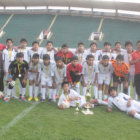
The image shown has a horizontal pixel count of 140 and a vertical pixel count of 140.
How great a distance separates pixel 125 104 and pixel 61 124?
1.60m

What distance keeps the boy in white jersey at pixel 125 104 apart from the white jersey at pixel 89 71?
2.70 ft

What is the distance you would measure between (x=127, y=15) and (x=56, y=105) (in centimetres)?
1550

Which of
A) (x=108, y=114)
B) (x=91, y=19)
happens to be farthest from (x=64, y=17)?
(x=108, y=114)

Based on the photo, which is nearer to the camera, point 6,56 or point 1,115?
point 1,115

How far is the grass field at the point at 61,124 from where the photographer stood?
3.16 meters

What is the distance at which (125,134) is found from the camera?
130 inches

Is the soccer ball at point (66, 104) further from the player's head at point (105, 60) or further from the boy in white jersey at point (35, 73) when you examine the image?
the player's head at point (105, 60)

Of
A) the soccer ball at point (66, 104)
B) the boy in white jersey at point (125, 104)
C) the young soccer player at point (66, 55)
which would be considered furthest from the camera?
the young soccer player at point (66, 55)

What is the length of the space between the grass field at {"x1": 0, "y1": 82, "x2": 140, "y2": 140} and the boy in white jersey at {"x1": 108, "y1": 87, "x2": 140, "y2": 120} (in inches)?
4.9

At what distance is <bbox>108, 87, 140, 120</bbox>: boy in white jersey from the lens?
14.0 ft

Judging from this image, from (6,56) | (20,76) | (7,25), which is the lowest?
(20,76)

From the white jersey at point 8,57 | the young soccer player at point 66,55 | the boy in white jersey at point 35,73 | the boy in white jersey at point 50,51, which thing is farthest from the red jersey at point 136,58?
the white jersey at point 8,57

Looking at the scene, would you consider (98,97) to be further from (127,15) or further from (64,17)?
(64,17)

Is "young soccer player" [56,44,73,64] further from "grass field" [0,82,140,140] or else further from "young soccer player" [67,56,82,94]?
"grass field" [0,82,140,140]
